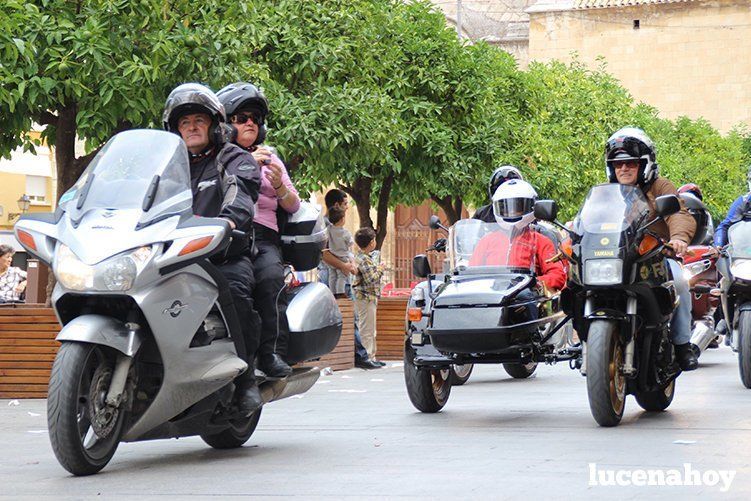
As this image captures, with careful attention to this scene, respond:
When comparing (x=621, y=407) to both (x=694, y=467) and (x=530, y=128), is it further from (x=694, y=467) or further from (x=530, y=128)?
(x=530, y=128)

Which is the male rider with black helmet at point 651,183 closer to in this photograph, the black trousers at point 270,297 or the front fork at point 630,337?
the front fork at point 630,337

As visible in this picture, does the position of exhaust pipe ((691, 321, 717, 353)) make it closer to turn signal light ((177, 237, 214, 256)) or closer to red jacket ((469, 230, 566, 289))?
red jacket ((469, 230, 566, 289))

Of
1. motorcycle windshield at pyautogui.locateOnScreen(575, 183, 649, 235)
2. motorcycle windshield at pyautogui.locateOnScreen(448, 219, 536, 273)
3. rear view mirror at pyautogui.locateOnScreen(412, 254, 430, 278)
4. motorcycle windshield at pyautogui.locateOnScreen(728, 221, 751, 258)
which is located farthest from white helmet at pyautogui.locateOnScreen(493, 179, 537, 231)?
motorcycle windshield at pyautogui.locateOnScreen(728, 221, 751, 258)

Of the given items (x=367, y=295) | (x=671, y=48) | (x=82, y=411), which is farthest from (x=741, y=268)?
(x=671, y=48)

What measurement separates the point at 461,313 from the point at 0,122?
626 cm

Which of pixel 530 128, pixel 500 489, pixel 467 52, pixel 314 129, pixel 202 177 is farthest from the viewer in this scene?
pixel 530 128

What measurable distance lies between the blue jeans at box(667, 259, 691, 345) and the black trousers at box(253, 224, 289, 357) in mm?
3172

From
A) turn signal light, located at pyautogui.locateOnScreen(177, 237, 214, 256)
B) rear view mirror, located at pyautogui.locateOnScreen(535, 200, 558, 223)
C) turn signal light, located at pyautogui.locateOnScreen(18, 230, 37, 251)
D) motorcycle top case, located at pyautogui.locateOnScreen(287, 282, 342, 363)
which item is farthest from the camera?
rear view mirror, located at pyautogui.locateOnScreen(535, 200, 558, 223)

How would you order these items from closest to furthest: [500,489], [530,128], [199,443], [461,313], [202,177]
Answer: [500,489], [202,177], [199,443], [461,313], [530,128]

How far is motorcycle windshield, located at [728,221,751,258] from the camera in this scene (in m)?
13.4

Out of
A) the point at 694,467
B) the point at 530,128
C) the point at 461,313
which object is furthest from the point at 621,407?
the point at 530,128

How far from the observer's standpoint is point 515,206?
1159 centimetres

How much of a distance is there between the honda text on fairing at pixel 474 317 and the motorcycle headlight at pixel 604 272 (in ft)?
2.45

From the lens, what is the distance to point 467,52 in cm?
2862
